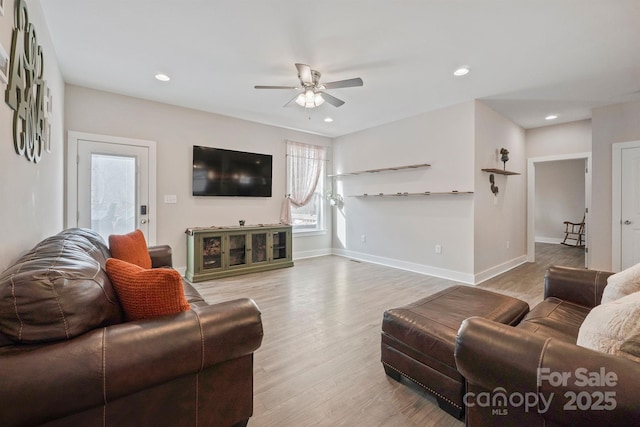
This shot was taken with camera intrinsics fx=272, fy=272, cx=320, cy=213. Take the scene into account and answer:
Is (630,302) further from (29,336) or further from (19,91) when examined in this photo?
(19,91)

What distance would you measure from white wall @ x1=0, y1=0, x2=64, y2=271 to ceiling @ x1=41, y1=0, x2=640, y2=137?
321mm

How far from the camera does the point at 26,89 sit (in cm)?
165

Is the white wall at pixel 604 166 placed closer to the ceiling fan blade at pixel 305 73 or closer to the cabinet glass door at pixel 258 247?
the ceiling fan blade at pixel 305 73

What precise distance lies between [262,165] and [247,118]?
0.85 meters

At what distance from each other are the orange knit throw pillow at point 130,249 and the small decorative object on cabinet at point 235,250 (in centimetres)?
145

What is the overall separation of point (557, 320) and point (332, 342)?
154 centimetres

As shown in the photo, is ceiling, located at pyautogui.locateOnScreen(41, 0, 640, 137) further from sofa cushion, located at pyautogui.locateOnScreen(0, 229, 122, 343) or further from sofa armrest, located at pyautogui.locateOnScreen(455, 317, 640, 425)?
sofa armrest, located at pyautogui.locateOnScreen(455, 317, 640, 425)

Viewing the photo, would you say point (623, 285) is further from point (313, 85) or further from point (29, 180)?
point (29, 180)

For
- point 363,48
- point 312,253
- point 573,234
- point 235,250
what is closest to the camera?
point 363,48

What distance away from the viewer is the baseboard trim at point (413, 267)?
4.06 m

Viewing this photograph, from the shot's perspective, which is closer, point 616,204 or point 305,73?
point 305,73

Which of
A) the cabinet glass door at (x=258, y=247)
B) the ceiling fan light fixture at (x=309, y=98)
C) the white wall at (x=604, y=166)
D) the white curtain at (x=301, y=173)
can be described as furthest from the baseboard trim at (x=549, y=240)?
the ceiling fan light fixture at (x=309, y=98)

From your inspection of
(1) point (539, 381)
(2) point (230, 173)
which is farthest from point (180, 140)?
(1) point (539, 381)

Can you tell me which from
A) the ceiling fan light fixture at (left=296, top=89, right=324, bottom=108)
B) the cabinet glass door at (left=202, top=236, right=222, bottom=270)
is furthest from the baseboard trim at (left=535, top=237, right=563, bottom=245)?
the cabinet glass door at (left=202, top=236, right=222, bottom=270)
